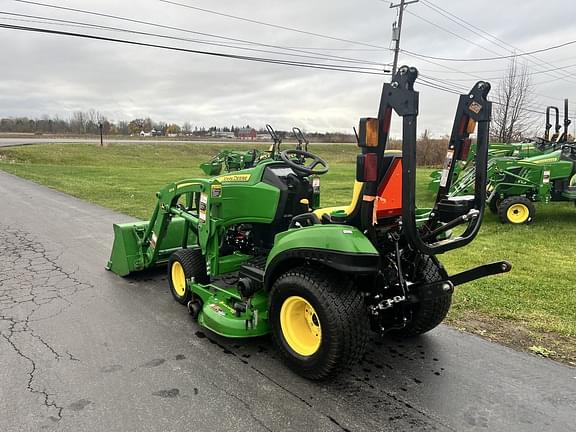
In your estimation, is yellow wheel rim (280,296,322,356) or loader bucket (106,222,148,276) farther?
loader bucket (106,222,148,276)

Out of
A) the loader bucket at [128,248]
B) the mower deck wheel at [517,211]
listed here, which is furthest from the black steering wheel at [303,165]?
the mower deck wheel at [517,211]

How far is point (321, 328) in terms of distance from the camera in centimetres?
307

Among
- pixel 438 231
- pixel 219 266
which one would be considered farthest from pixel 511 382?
pixel 219 266

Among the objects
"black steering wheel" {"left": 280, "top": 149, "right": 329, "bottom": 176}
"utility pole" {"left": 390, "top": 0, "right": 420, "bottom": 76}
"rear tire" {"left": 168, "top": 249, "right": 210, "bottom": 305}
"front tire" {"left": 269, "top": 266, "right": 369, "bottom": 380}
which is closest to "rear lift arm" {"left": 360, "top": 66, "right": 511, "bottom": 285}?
"front tire" {"left": 269, "top": 266, "right": 369, "bottom": 380}

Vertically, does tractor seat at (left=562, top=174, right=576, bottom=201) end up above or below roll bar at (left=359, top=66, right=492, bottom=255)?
below

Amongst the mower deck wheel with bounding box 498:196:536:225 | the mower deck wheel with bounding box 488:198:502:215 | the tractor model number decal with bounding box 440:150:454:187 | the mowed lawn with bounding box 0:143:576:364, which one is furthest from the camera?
the mower deck wheel with bounding box 488:198:502:215

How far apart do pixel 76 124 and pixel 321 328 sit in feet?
271

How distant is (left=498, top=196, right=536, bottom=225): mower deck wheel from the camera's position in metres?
9.45

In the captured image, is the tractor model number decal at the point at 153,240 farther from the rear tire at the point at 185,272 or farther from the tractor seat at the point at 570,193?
the tractor seat at the point at 570,193

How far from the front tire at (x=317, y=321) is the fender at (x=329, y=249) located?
0.46 feet

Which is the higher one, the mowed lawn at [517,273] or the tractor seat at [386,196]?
the tractor seat at [386,196]

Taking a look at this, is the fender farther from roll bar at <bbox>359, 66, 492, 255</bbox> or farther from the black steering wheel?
the black steering wheel

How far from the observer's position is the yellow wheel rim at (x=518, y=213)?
9.48m

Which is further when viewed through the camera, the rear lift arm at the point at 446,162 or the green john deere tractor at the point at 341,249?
the green john deere tractor at the point at 341,249
